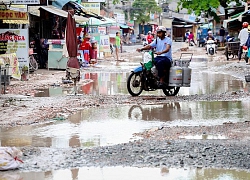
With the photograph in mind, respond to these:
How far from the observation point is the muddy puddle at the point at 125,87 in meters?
14.7

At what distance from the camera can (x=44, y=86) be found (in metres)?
16.7

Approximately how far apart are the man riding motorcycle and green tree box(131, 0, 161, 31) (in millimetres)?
62129

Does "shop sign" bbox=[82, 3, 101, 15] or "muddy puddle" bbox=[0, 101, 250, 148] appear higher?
"shop sign" bbox=[82, 3, 101, 15]

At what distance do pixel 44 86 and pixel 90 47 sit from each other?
11.2 m

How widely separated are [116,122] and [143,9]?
6771cm

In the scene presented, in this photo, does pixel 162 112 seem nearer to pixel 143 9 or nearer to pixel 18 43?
pixel 18 43

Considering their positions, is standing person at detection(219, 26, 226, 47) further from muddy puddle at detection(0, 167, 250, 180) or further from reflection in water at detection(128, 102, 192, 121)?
muddy puddle at detection(0, 167, 250, 180)

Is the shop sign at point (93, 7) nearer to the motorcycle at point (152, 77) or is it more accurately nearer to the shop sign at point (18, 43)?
the shop sign at point (18, 43)

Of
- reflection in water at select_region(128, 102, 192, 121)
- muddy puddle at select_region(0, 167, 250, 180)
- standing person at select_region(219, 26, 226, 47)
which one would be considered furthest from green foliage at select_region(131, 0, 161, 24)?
muddy puddle at select_region(0, 167, 250, 180)

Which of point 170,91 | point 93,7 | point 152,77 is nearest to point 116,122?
point 152,77

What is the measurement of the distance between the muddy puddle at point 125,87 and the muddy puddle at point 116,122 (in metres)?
2.71

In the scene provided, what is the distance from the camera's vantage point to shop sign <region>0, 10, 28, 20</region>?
18406 millimetres

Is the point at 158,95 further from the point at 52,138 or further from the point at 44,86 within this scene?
the point at 52,138

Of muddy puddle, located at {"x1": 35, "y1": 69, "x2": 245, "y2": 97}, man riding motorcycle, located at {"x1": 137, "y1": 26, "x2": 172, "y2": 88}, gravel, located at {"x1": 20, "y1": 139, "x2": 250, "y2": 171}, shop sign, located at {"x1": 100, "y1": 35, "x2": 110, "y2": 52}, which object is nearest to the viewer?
gravel, located at {"x1": 20, "y1": 139, "x2": 250, "y2": 171}
